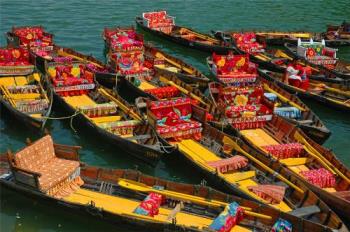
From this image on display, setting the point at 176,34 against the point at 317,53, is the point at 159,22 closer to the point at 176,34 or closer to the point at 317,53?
the point at 176,34

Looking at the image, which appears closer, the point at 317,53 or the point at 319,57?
the point at 319,57

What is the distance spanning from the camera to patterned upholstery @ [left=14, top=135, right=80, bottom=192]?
66.7 feet

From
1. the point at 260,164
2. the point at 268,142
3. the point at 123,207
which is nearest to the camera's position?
the point at 123,207

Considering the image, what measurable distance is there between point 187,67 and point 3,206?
58.4 feet

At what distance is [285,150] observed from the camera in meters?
24.1

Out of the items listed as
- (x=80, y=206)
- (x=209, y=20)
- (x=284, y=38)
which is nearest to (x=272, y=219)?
(x=80, y=206)

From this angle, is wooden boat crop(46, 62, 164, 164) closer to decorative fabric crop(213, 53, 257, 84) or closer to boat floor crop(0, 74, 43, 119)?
boat floor crop(0, 74, 43, 119)

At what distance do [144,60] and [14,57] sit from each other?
8.98 meters

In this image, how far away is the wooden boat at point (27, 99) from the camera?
27.0m

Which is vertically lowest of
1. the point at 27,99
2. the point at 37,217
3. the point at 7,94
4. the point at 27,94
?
the point at 37,217

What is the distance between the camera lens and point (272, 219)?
61.3 feet

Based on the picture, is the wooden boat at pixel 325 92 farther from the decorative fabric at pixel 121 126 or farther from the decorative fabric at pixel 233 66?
the decorative fabric at pixel 121 126

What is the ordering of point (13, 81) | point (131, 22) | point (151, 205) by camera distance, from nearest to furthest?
1. point (151, 205)
2. point (13, 81)
3. point (131, 22)

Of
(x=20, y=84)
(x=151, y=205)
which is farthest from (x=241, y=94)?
(x=20, y=84)
